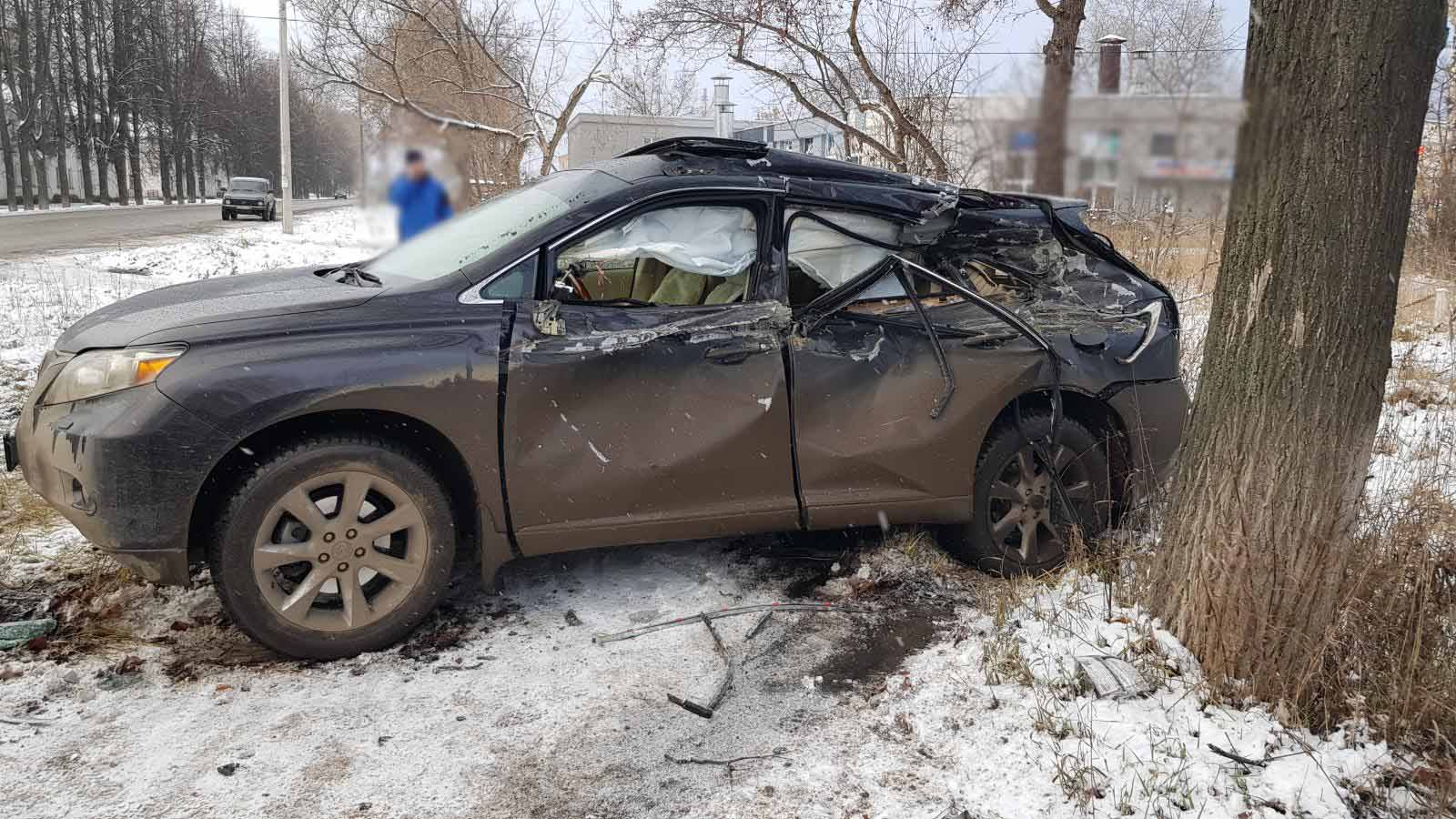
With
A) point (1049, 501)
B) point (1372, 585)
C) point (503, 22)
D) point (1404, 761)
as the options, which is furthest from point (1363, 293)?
point (503, 22)

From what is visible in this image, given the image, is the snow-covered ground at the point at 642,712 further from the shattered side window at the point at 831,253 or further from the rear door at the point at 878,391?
the shattered side window at the point at 831,253

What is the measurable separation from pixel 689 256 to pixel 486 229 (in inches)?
30.9

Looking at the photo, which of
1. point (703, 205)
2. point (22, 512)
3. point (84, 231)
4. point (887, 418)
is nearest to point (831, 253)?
point (703, 205)

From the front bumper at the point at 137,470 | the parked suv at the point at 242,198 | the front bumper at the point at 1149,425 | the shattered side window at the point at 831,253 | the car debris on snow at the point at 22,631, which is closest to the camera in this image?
the front bumper at the point at 137,470

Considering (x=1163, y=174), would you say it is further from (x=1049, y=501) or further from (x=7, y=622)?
(x=7, y=622)

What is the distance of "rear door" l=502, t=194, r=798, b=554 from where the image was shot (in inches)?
136

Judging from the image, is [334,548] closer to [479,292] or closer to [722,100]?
[479,292]

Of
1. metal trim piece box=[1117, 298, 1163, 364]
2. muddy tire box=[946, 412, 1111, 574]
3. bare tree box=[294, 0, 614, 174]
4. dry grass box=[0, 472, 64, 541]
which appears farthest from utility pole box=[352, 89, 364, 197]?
metal trim piece box=[1117, 298, 1163, 364]

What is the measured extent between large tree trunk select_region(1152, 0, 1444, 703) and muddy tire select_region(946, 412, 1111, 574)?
1061 millimetres

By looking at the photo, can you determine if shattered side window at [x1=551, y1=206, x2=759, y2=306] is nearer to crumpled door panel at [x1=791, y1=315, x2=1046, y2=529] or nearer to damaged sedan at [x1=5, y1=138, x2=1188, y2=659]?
damaged sedan at [x1=5, y1=138, x2=1188, y2=659]

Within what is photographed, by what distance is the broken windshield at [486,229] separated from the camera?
11.5ft

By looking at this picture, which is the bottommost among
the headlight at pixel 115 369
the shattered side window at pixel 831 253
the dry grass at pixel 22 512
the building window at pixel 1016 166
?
the dry grass at pixel 22 512

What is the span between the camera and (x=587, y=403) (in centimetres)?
348

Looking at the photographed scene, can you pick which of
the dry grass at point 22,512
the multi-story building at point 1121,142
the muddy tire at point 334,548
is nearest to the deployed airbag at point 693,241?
the muddy tire at point 334,548
